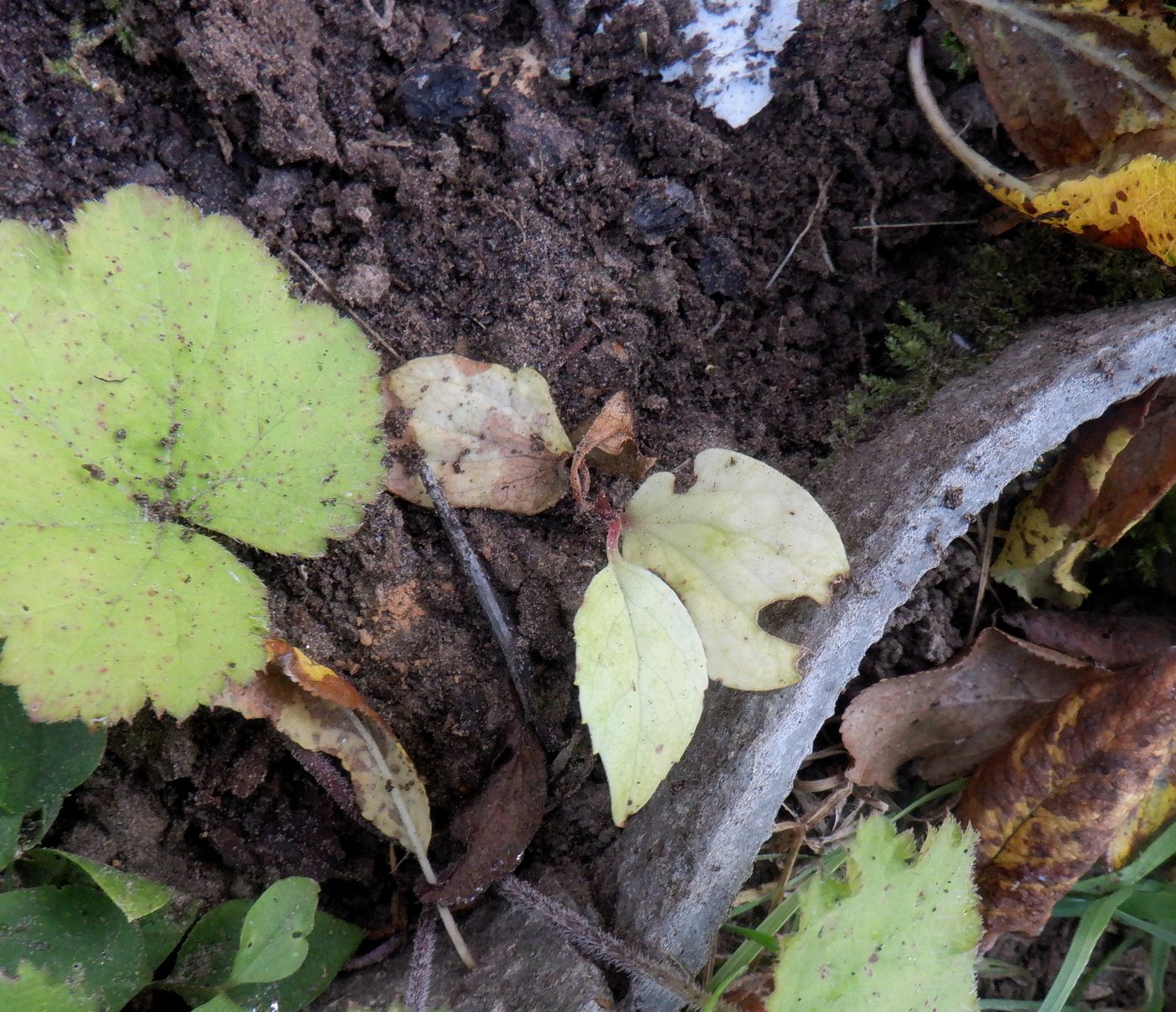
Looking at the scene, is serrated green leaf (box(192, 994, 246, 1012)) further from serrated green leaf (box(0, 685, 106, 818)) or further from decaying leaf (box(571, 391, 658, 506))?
decaying leaf (box(571, 391, 658, 506))

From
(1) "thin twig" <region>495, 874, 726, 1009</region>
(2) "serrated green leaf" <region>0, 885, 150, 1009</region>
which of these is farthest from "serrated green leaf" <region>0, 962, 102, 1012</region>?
(1) "thin twig" <region>495, 874, 726, 1009</region>

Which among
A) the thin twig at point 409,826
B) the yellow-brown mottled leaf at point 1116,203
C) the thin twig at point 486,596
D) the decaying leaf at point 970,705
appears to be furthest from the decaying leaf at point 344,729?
the yellow-brown mottled leaf at point 1116,203

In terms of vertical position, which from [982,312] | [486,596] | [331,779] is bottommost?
[331,779]

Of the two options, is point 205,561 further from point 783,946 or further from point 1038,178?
point 1038,178

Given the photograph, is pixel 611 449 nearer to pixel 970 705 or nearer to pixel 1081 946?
pixel 970 705

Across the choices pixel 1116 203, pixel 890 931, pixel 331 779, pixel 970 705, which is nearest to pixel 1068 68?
pixel 1116 203

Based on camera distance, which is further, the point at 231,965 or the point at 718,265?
the point at 718,265

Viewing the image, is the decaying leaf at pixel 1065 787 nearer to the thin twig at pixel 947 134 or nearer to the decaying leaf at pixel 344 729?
the thin twig at pixel 947 134
